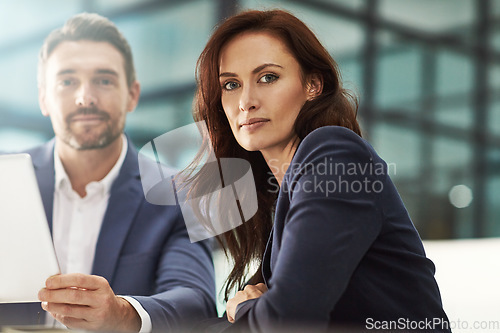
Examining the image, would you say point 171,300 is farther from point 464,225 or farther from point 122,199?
point 464,225

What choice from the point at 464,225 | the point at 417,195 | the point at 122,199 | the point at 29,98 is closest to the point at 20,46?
the point at 29,98

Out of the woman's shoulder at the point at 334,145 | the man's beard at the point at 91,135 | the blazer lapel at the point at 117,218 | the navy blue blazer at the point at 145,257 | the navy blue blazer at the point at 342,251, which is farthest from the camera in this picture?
the man's beard at the point at 91,135

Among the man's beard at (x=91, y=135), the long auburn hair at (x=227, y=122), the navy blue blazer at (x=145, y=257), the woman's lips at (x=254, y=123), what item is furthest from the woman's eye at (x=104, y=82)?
the woman's lips at (x=254, y=123)

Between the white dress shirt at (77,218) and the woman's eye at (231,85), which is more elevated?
the woman's eye at (231,85)

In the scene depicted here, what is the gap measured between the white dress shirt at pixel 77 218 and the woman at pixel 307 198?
0.68m

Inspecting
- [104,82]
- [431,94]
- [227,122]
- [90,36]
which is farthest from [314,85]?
[431,94]

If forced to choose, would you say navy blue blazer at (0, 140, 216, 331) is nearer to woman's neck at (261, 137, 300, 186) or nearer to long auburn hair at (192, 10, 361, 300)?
long auburn hair at (192, 10, 361, 300)

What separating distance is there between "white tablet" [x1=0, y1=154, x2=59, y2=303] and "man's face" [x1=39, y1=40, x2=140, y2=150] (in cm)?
94

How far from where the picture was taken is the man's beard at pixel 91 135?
2096mm

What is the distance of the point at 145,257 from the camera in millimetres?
1836

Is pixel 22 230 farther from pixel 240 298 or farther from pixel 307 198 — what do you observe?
pixel 307 198

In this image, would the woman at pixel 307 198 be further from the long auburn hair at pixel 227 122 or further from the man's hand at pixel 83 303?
the man's hand at pixel 83 303

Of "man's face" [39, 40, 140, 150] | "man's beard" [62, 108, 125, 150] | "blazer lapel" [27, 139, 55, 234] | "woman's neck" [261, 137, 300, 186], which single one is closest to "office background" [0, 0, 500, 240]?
"man's face" [39, 40, 140, 150]


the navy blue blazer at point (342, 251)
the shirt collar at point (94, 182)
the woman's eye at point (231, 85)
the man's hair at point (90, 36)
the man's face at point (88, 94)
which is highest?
the man's hair at point (90, 36)
